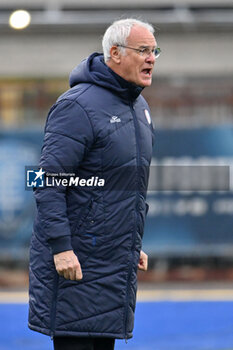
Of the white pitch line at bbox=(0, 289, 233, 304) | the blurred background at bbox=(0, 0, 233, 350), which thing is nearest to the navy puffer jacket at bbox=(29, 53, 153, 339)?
Result: the white pitch line at bbox=(0, 289, 233, 304)

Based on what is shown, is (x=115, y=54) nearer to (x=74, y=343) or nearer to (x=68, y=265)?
(x=68, y=265)

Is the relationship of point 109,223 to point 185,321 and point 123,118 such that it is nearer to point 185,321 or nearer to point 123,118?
point 123,118

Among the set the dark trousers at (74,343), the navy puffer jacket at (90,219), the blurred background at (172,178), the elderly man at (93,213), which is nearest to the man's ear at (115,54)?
the elderly man at (93,213)

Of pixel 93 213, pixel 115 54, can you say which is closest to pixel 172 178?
pixel 115 54

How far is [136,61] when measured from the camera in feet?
13.5

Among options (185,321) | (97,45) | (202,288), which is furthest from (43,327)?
(97,45)

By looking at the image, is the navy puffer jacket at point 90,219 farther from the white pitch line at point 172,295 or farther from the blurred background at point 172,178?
the blurred background at point 172,178

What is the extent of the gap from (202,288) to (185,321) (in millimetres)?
2179

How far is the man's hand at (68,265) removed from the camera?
388cm

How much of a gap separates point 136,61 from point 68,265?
35.0 inches

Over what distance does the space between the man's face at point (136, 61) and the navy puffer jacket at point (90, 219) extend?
0.45ft

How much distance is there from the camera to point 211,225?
33.6 feet

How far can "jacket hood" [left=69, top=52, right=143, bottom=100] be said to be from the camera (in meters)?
4.11

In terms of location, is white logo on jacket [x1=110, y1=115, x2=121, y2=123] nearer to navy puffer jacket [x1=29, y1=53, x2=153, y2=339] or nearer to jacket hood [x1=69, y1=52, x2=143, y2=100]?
navy puffer jacket [x1=29, y1=53, x2=153, y2=339]
